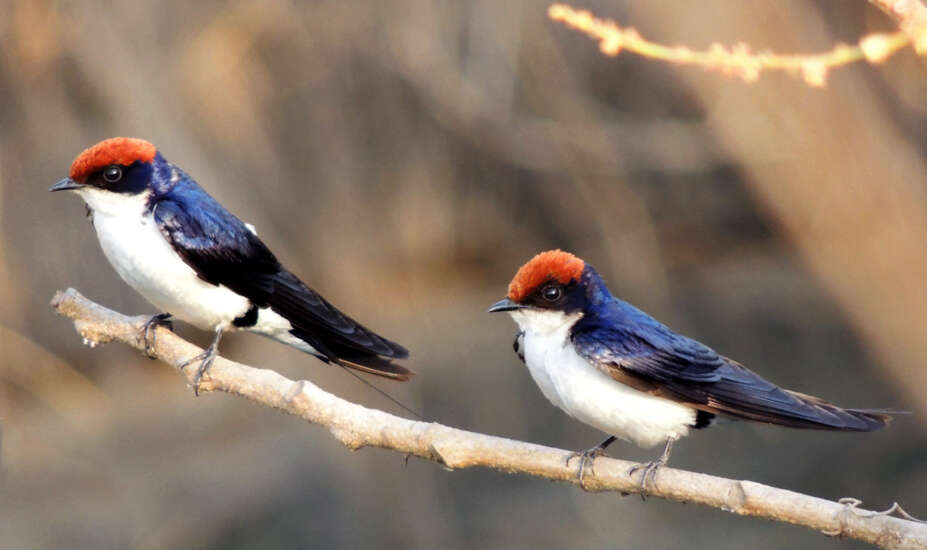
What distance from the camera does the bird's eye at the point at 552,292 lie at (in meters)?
3.10

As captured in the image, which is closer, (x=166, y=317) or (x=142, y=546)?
(x=166, y=317)

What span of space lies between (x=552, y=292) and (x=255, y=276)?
2.65ft

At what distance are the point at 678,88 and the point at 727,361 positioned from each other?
4187 millimetres

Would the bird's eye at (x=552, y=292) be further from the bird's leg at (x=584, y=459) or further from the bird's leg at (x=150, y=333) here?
the bird's leg at (x=150, y=333)

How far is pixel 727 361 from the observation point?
3186mm

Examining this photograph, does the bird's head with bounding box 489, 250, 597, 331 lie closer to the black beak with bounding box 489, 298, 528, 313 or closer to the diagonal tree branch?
the black beak with bounding box 489, 298, 528, 313

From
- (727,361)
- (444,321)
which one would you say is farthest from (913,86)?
(727,361)

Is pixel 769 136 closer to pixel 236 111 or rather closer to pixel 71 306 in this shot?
pixel 236 111

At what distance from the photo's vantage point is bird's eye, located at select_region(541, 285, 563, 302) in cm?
310

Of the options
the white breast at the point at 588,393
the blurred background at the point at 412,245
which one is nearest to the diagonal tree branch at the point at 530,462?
the white breast at the point at 588,393

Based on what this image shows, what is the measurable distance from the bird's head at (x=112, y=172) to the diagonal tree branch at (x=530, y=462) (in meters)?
0.47

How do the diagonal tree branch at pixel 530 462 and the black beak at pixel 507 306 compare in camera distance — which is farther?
the black beak at pixel 507 306

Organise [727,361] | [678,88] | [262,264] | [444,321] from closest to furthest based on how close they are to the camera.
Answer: [727,361], [262,264], [678,88], [444,321]

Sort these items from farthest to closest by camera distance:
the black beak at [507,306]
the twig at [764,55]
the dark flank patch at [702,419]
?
the dark flank patch at [702,419], the black beak at [507,306], the twig at [764,55]
